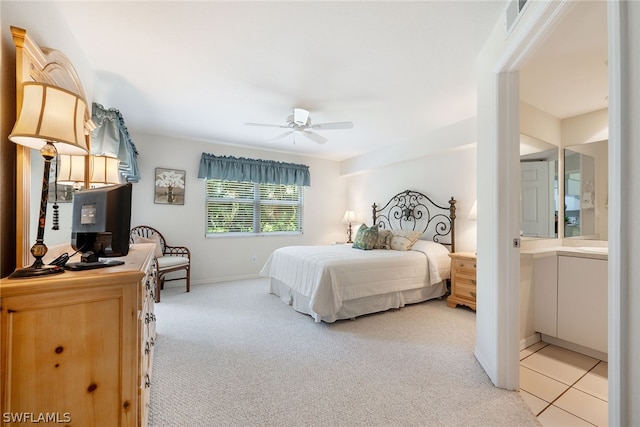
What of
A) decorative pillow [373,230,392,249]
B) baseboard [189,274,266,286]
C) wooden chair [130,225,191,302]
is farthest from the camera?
baseboard [189,274,266,286]

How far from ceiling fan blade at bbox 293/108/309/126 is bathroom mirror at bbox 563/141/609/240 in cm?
283

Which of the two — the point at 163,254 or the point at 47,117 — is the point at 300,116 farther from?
the point at 163,254

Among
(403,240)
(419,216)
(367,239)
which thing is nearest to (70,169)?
(367,239)

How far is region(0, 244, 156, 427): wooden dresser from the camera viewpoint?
0.85 meters

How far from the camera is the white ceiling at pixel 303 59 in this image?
1680 mm

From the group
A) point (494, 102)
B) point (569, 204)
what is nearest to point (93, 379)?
point (494, 102)

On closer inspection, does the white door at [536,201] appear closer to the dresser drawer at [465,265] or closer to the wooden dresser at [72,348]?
the dresser drawer at [465,265]

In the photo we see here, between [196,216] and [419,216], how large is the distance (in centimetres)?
383

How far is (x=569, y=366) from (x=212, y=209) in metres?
4.89

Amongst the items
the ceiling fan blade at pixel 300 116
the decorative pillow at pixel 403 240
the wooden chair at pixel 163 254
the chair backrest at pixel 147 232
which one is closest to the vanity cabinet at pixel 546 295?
the decorative pillow at pixel 403 240

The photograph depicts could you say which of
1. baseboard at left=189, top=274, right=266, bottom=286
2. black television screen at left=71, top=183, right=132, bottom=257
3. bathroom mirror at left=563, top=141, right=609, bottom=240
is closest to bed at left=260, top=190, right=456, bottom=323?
baseboard at left=189, top=274, right=266, bottom=286

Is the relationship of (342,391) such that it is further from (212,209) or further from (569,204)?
(212,209)

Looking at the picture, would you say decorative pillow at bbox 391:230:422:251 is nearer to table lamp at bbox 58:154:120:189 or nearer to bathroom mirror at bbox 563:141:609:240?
bathroom mirror at bbox 563:141:609:240

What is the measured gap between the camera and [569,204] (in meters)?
2.67
